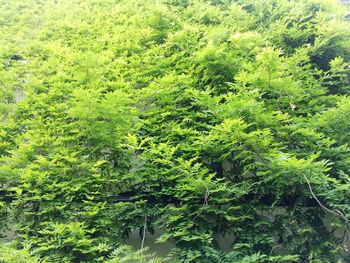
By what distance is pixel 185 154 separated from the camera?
3.69 meters

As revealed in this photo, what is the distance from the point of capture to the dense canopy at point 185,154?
330cm

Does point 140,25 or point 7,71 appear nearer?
point 7,71

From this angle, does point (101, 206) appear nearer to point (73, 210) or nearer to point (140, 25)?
point (73, 210)

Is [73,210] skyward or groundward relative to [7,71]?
groundward

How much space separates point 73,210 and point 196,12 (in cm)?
444

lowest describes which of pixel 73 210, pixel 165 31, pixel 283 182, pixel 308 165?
pixel 73 210

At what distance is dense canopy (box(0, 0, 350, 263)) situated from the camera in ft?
10.8

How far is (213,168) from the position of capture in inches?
151

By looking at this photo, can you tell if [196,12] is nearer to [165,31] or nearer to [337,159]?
[165,31]

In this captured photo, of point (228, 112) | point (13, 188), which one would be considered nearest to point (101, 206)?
point (13, 188)

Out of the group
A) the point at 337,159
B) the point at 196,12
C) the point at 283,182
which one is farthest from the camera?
the point at 196,12

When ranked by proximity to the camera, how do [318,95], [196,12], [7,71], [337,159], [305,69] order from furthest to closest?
1. [196,12]
2. [7,71]
3. [305,69]
4. [318,95]
5. [337,159]

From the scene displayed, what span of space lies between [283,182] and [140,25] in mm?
4126

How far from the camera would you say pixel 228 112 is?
12.3ft
